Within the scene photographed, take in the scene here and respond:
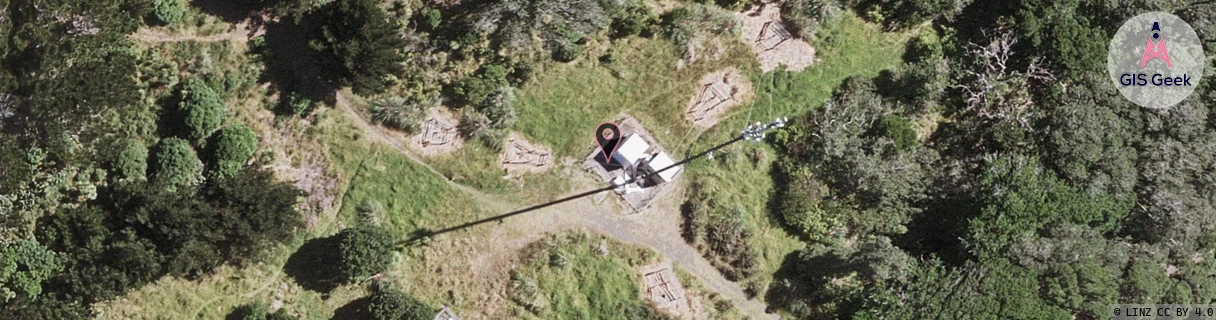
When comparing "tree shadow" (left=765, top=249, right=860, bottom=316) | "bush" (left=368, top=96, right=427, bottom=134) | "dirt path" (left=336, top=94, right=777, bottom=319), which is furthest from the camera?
"tree shadow" (left=765, top=249, right=860, bottom=316)

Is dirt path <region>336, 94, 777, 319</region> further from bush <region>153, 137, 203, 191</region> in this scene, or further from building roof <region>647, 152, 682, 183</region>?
bush <region>153, 137, 203, 191</region>

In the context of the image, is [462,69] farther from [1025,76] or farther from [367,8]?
[1025,76]

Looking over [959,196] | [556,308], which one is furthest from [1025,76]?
[556,308]

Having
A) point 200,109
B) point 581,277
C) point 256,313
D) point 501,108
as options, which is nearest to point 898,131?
point 581,277

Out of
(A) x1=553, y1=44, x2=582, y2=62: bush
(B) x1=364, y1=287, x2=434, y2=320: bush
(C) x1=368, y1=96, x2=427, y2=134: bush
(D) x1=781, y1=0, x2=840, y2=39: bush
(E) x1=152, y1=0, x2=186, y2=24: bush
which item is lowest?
(B) x1=364, y1=287, x2=434, y2=320: bush

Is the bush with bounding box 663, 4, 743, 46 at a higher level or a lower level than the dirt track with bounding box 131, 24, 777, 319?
higher

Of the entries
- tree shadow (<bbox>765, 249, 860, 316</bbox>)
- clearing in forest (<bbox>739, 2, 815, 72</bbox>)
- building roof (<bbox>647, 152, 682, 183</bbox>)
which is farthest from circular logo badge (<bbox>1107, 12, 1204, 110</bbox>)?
building roof (<bbox>647, 152, 682, 183</bbox>)

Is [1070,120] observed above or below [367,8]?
below
